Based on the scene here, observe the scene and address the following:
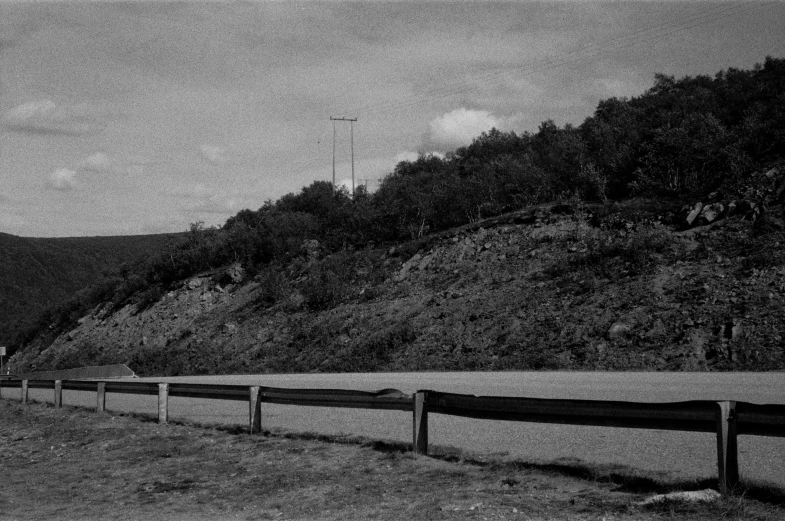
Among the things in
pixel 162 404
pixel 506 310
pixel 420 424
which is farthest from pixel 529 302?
pixel 420 424

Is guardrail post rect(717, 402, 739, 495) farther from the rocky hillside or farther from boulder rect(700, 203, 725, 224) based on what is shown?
boulder rect(700, 203, 725, 224)

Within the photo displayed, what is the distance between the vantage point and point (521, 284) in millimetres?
33188

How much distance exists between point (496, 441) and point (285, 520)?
435 cm

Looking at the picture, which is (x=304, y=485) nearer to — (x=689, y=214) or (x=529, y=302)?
(x=529, y=302)

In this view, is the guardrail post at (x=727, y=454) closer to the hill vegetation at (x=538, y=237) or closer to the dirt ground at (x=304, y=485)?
the dirt ground at (x=304, y=485)

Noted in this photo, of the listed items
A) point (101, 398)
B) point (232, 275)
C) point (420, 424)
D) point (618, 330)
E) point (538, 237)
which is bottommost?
point (101, 398)

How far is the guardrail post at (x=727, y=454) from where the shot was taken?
7105mm

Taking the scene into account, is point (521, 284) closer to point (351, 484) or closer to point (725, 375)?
point (725, 375)

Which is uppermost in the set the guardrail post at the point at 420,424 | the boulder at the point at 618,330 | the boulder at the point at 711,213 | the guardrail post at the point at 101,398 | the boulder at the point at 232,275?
the boulder at the point at 711,213

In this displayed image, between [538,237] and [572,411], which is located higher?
[538,237]

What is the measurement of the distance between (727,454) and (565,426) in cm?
516

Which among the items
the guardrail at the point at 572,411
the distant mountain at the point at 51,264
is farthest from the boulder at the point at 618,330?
the distant mountain at the point at 51,264

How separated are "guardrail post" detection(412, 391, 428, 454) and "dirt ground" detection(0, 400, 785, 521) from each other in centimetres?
26

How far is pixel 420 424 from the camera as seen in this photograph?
10258 mm
